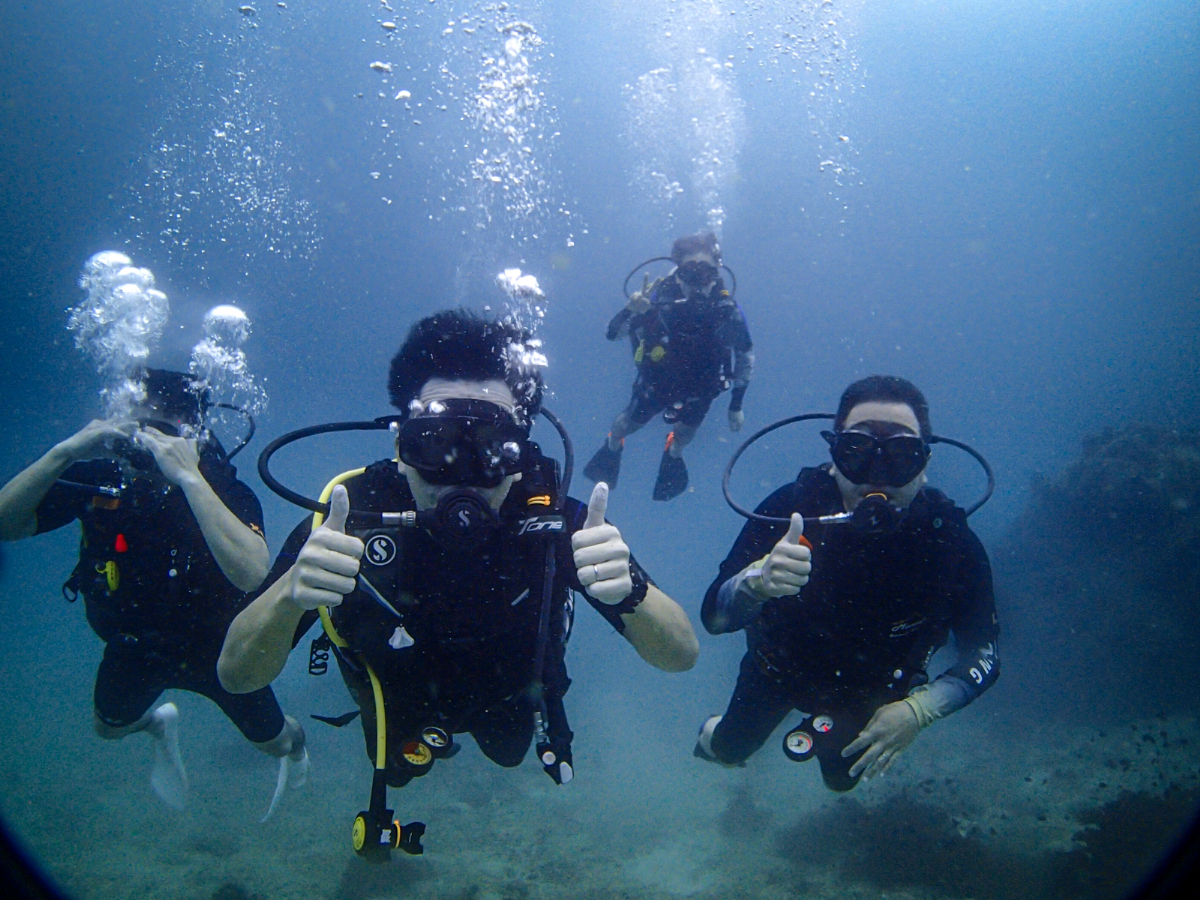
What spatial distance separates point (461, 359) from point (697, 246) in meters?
5.63

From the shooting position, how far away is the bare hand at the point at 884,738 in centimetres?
348

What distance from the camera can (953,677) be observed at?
12.9 feet

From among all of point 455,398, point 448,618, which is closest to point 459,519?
point 448,618

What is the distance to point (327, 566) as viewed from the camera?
2303mm

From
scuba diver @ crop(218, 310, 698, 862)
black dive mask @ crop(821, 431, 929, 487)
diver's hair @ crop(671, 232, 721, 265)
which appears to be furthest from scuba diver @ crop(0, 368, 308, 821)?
diver's hair @ crop(671, 232, 721, 265)

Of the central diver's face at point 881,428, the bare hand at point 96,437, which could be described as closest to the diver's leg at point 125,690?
the bare hand at point 96,437

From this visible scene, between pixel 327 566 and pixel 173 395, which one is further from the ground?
pixel 173 395

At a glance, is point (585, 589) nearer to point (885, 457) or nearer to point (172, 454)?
point (885, 457)

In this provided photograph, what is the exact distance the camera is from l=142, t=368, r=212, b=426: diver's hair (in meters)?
4.61

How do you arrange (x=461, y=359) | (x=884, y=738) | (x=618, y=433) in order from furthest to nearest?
(x=618, y=433) < (x=884, y=738) < (x=461, y=359)

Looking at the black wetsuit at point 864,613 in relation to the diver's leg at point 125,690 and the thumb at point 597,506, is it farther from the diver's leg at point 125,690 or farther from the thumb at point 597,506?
the diver's leg at point 125,690

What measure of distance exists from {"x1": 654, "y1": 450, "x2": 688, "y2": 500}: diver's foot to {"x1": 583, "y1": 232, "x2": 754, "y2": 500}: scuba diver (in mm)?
39

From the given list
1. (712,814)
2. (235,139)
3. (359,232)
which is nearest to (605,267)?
(359,232)

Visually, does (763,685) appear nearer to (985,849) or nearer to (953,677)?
(953,677)
